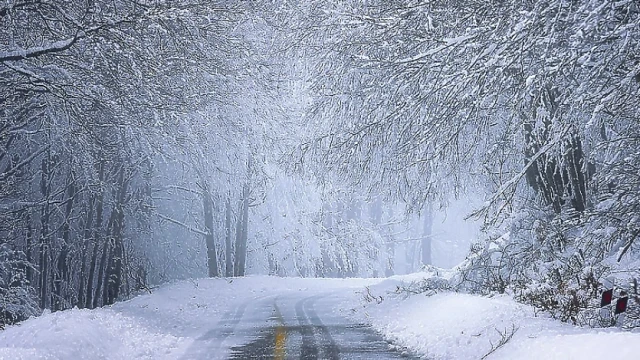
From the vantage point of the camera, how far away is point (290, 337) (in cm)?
1208

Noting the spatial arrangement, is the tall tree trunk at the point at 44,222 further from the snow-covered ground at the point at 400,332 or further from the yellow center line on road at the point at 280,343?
the yellow center line on road at the point at 280,343

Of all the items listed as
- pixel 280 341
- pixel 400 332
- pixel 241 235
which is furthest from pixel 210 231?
pixel 400 332

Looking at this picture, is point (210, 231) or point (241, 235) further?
point (241, 235)

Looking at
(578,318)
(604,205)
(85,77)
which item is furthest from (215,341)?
(604,205)

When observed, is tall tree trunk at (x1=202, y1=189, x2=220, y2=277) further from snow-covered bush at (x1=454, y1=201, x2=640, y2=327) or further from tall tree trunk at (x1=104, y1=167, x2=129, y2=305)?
snow-covered bush at (x1=454, y1=201, x2=640, y2=327)

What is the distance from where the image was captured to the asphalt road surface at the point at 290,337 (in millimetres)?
10047

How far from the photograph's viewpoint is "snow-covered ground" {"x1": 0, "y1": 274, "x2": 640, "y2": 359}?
7273mm

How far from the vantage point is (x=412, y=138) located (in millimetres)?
8883

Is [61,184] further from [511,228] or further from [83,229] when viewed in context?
[511,228]

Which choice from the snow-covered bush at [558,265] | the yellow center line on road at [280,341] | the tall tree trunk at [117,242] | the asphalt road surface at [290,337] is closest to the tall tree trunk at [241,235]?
the tall tree trunk at [117,242]

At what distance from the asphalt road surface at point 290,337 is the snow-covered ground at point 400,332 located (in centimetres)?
40

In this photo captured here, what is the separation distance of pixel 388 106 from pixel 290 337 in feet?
16.3

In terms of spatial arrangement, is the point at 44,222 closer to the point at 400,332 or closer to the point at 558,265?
the point at 400,332

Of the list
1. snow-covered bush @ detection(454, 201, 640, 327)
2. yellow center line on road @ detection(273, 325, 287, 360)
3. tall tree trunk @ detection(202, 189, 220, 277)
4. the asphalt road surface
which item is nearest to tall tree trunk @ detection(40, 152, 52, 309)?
the asphalt road surface
